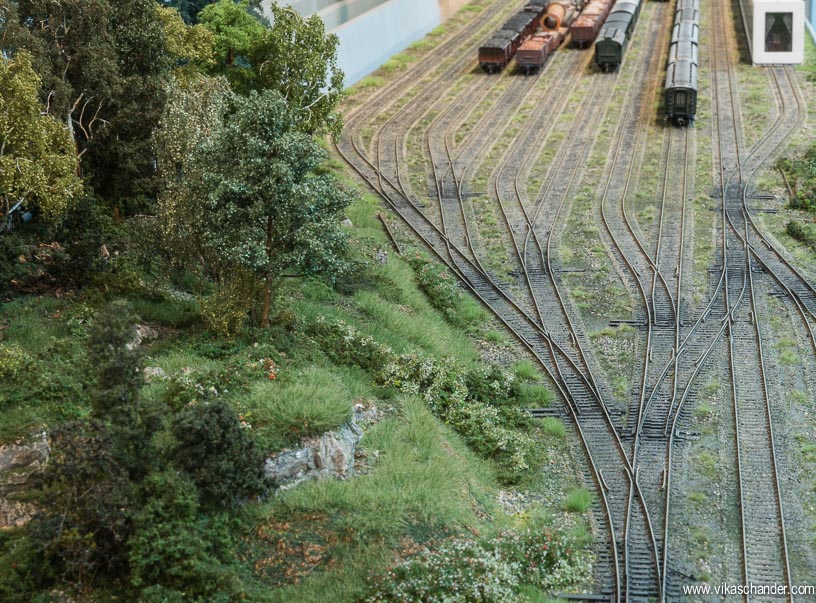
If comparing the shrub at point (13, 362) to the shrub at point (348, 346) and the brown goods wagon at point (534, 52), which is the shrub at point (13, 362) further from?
the brown goods wagon at point (534, 52)

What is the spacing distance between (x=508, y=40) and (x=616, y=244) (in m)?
25.0

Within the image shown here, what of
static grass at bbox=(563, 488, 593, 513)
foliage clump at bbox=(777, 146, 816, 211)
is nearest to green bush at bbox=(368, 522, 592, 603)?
static grass at bbox=(563, 488, 593, 513)

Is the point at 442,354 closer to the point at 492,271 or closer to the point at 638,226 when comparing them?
the point at 492,271

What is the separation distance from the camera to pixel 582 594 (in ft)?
65.7

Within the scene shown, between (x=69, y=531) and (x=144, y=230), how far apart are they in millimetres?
10160

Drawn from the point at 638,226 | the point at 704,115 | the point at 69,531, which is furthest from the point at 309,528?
the point at 704,115

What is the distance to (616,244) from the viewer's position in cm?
3522

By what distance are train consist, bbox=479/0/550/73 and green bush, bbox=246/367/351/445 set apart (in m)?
36.8

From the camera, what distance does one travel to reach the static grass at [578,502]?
2252 cm

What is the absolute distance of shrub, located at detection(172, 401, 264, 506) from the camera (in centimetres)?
1862

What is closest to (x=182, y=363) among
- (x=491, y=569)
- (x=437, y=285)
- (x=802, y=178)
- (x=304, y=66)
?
(x=491, y=569)

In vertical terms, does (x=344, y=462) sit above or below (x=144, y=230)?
below

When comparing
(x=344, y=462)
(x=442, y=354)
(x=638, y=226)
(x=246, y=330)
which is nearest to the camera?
(x=344, y=462)

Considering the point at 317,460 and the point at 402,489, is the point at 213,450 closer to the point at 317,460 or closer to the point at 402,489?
the point at 317,460
